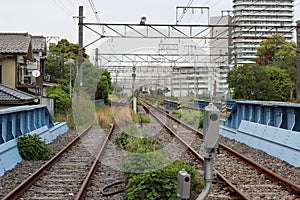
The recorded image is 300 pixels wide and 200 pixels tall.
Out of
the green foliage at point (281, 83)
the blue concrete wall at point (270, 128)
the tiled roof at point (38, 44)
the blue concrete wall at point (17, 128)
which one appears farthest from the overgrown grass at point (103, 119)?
the tiled roof at point (38, 44)

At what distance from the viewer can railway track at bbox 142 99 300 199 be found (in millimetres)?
7621

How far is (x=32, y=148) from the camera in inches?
448

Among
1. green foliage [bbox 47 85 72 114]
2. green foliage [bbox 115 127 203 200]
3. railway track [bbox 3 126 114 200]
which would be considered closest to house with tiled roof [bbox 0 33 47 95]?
green foliage [bbox 47 85 72 114]

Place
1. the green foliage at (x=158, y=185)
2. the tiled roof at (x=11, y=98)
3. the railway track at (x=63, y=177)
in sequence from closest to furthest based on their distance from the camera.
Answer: the green foliage at (x=158, y=185), the railway track at (x=63, y=177), the tiled roof at (x=11, y=98)

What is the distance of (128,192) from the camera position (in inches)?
268

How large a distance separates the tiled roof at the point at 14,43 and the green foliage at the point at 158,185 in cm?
2102

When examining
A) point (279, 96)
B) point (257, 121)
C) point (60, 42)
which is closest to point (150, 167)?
point (257, 121)

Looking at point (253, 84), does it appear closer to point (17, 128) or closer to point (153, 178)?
point (17, 128)

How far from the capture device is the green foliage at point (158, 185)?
6.51 metres

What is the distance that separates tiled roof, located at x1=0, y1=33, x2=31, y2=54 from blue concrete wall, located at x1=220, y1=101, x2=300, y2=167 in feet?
47.4

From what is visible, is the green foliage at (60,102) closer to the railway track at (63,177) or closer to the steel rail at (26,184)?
the railway track at (63,177)

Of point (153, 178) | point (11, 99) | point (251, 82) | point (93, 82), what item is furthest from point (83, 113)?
point (251, 82)

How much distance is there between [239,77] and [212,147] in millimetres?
31208

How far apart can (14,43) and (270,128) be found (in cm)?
1939
